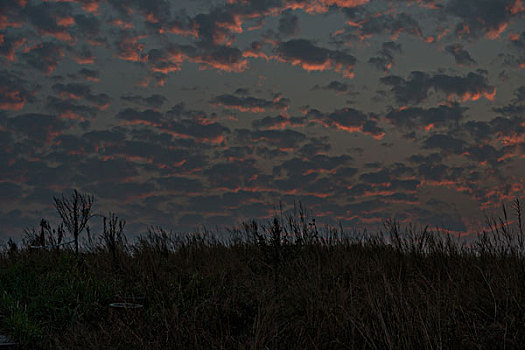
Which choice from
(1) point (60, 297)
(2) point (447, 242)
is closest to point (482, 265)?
(2) point (447, 242)

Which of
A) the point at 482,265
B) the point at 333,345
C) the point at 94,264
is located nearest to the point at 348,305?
the point at 333,345

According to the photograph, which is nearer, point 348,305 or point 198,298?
point 348,305

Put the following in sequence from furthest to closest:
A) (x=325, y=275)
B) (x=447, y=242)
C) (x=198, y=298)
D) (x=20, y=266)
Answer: (x=20, y=266) < (x=447, y=242) < (x=325, y=275) < (x=198, y=298)

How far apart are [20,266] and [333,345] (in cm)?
924

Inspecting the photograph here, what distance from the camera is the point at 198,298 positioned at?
8.12 m

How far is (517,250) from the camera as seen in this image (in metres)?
9.13

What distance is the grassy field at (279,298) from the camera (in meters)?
5.79

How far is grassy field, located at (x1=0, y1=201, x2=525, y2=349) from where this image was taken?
19.0 ft

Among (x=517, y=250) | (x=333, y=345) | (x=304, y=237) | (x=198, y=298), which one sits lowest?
(x=333, y=345)

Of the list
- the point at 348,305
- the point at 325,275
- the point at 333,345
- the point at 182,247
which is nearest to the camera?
the point at 333,345

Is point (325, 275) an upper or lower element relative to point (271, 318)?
upper

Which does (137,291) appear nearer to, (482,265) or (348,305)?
(348,305)

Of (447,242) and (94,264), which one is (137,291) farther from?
(447,242)

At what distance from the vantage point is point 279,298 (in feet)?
26.3
